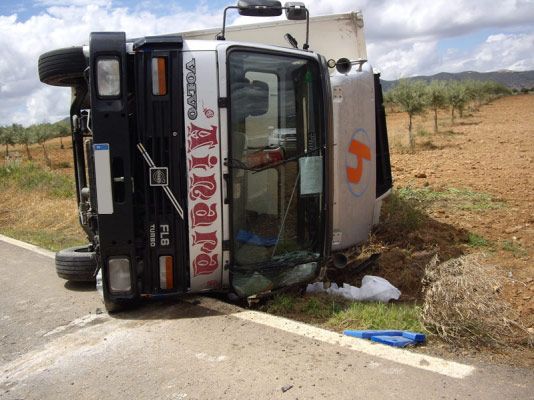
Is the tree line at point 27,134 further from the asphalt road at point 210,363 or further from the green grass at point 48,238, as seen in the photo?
the asphalt road at point 210,363

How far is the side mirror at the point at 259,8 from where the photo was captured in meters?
4.69

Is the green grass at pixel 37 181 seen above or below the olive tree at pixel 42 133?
below

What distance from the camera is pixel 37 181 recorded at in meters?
13.9

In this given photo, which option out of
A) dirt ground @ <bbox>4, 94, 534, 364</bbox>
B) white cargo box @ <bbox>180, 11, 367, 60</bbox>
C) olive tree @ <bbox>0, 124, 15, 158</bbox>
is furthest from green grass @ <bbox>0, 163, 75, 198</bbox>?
olive tree @ <bbox>0, 124, 15, 158</bbox>

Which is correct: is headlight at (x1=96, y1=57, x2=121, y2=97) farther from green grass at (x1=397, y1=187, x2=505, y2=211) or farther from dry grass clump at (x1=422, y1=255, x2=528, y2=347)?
green grass at (x1=397, y1=187, x2=505, y2=211)

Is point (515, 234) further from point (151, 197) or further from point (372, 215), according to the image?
point (151, 197)

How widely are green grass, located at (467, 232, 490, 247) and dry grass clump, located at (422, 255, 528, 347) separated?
2.76m

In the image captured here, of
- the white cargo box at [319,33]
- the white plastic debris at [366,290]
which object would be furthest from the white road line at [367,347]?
the white cargo box at [319,33]

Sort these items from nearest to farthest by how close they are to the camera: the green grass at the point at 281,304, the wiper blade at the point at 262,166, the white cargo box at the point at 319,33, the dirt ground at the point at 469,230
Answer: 1. the wiper blade at the point at 262,166
2. the green grass at the point at 281,304
3. the dirt ground at the point at 469,230
4. the white cargo box at the point at 319,33

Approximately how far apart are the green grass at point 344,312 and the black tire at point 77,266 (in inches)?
79.9

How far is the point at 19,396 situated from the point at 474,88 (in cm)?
5129

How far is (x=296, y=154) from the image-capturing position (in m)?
4.54

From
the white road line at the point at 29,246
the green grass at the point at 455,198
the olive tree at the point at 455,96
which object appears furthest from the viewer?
the olive tree at the point at 455,96

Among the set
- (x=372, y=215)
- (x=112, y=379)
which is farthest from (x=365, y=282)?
(x=112, y=379)
